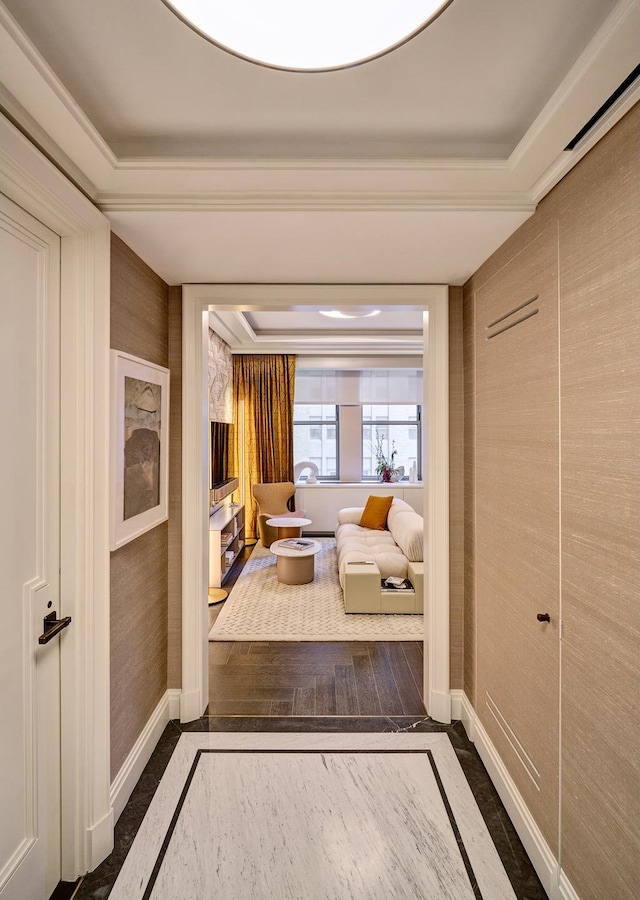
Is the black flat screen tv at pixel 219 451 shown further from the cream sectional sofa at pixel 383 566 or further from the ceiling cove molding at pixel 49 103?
the ceiling cove molding at pixel 49 103

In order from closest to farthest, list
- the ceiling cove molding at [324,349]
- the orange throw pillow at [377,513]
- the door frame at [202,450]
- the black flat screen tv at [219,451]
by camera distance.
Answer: the door frame at [202,450]
the black flat screen tv at [219,451]
the orange throw pillow at [377,513]
the ceiling cove molding at [324,349]

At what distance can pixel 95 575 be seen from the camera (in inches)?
64.1

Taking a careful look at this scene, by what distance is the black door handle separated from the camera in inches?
55.9

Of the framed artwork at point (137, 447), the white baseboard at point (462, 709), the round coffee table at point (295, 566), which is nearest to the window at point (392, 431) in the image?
the round coffee table at point (295, 566)

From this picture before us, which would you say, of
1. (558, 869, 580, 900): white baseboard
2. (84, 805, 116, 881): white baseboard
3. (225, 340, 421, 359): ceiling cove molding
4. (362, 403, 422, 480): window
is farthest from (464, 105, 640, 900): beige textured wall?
(362, 403, 422, 480): window

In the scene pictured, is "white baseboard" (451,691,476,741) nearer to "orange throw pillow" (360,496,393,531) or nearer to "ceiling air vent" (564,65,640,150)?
"ceiling air vent" (564,65,640,150)

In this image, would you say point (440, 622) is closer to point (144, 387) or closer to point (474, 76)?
point (144, 387)

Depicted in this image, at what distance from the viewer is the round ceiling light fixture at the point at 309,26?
81cm

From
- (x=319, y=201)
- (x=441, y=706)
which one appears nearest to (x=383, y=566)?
(x=441, y=706)

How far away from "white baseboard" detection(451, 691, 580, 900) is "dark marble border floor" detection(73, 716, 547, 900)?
0.11 feet

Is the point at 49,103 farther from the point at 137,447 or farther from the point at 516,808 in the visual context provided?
the point at 516,808

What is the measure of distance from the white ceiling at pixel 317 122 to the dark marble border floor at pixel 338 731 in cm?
234

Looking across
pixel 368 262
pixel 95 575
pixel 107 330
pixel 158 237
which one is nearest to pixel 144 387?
pixel 107 330

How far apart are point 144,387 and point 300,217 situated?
0.99m
